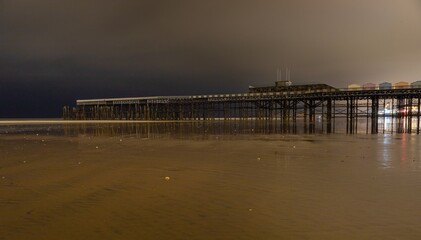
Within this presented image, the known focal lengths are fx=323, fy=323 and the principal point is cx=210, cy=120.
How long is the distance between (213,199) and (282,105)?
5780 centimetres

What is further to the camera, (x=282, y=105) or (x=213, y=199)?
(x=282, y=105)

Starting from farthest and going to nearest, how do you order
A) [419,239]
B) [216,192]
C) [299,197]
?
[216,192]
[299,197]
[419,239]

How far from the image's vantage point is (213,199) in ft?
22.0

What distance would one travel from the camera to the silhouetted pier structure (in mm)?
46197

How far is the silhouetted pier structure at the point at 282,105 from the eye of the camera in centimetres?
4620

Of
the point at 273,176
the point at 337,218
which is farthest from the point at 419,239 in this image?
the point at 273,176

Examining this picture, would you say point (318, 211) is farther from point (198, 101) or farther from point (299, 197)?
point (198, 101)

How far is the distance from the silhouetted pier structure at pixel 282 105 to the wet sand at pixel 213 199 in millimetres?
26375

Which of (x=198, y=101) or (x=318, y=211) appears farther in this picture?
(x=198, y=101)

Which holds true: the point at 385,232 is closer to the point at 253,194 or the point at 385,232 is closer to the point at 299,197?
the point at 299,197

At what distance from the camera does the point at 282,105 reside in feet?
205

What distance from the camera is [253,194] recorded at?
703cm

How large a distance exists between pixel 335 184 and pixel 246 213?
10.6 ft

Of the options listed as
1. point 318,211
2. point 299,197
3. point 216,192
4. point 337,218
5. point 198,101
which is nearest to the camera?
point 337,218
